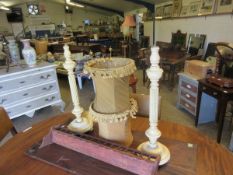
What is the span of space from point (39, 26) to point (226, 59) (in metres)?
11.0

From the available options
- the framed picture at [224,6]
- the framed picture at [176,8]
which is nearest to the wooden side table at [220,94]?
the framed picture at [224,6]

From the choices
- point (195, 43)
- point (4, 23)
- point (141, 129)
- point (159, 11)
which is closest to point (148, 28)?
point (159, 11)

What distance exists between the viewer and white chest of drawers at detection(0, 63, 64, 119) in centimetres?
237

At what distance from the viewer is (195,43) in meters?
4.23

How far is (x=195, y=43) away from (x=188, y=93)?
2135 mm

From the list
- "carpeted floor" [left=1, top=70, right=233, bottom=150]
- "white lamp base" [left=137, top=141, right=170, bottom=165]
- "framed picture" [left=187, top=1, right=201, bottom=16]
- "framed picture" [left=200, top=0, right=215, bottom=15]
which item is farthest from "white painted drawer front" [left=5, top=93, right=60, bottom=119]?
"framed picture" [left=187, top=1, right=201, bottom=16]

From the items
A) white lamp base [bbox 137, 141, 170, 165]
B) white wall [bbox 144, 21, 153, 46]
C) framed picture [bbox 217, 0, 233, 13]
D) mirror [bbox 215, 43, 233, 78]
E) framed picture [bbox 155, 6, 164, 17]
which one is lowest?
white lamp base [bbox 137, 141, 170, 165]

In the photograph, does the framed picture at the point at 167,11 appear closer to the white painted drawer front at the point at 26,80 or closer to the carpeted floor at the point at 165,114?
the carpeted floor at the point at 165,114

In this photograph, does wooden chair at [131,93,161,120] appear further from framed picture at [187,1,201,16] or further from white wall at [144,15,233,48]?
framed picture at [187,1,201,16]

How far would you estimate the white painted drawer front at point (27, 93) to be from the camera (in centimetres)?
238

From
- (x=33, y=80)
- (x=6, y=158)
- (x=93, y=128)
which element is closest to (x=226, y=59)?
(x=93, y=128)

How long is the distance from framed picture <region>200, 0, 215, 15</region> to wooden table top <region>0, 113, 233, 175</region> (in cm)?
355

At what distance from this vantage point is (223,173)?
776 millimetres

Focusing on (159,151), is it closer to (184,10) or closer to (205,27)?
(205,27)
